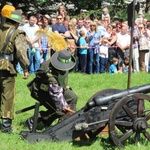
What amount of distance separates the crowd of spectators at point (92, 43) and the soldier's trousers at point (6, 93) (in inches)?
253

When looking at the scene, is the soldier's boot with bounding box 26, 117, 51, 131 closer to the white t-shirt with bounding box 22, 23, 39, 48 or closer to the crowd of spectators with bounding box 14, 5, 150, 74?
the crowd of spectators with bounding box 14, 5, 150, 74

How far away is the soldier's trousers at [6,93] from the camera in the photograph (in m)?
8.45

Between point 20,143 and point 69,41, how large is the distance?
8.11 metres

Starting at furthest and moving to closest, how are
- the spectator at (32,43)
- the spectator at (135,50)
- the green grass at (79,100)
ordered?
the spectator at (135,50) < the spectator at (32,43) < the green grass at (79,100)

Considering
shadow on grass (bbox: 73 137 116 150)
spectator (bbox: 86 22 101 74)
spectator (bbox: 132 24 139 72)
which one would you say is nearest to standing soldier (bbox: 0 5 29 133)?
shadow on grass (bbox: 73 137 116 150)

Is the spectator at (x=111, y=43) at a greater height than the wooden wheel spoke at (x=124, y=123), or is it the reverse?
the wooden wheel spoke at (x=124, y=123)

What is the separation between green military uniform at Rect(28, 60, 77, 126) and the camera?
839 centimetres

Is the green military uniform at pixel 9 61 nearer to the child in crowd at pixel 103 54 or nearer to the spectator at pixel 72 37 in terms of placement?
the spectator at pixel 72 37

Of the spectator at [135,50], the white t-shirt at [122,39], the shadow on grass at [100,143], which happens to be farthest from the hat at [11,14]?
the spectator at [135,50]

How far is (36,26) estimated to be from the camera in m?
15.1

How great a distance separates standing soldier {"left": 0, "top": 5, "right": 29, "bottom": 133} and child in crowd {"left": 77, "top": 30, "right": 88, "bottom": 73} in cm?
729

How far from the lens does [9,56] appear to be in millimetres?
8359

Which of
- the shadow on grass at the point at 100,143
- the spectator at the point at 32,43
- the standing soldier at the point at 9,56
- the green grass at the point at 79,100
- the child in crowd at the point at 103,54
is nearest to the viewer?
the green grass at the point at 79,100

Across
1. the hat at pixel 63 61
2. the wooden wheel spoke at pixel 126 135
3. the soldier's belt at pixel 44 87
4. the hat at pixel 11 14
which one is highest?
the hat at pixel 11 14
